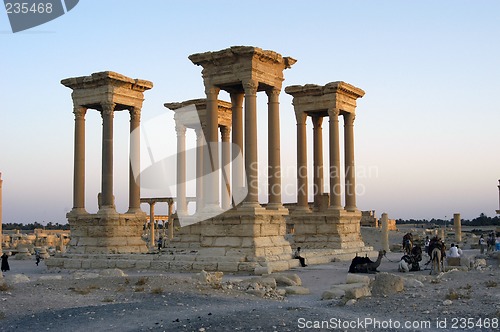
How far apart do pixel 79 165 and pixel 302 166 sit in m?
11.8

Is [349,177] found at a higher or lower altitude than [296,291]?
higher

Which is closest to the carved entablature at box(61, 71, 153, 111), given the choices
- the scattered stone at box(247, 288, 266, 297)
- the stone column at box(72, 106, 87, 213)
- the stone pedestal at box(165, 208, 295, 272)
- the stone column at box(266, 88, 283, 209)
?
the stone column at box(72, 106, 87, 213)

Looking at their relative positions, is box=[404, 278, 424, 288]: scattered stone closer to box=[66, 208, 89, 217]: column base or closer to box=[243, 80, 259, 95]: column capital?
box=[243, 80, 259, 95]: column capital

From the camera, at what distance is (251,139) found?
2648 cm

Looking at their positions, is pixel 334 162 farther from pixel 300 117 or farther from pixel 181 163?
pixel 181 163

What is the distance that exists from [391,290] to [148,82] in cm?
2094

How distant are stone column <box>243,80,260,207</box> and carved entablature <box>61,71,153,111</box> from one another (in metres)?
8.13

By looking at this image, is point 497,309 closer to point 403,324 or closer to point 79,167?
point 403,324

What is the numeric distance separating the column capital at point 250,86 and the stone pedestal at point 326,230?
10156mm

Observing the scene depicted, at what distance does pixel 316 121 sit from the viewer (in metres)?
36.7

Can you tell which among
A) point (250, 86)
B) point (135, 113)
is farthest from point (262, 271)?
point (135, 113)

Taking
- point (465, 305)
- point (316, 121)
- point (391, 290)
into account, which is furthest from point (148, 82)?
point (465, 305)

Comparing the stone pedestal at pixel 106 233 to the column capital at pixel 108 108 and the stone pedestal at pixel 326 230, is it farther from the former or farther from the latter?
the stone pedestal at pixel 326 230

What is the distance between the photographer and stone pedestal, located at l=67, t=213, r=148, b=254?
31.0 meters
